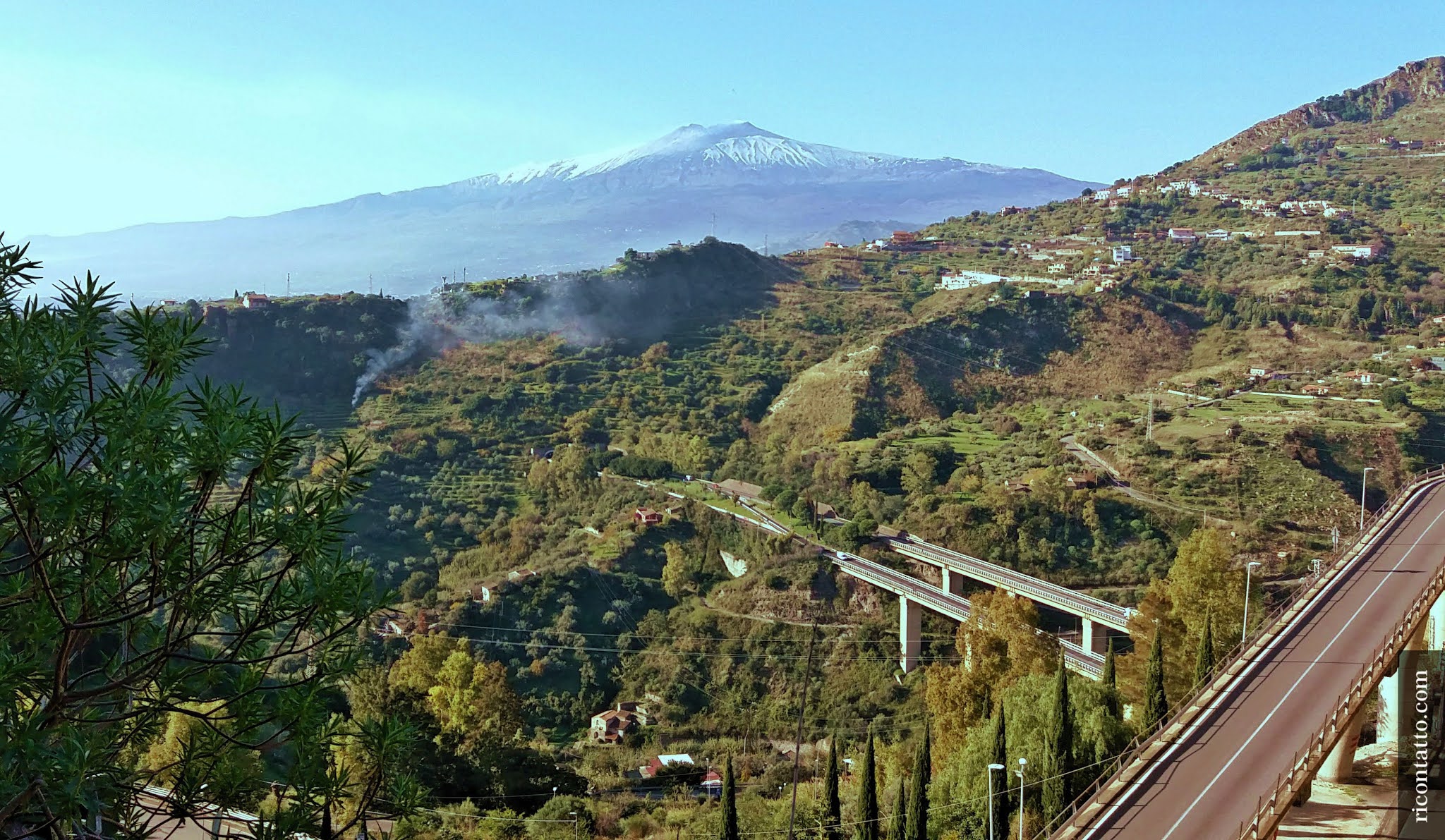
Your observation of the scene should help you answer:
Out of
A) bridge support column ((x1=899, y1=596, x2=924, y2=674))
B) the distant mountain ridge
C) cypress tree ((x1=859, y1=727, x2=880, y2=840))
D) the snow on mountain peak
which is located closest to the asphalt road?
cypress tree ((x1=859, y1=727, x2=880, y2=840))

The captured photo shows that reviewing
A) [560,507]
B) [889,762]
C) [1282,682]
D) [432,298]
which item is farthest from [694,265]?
[1282,682]

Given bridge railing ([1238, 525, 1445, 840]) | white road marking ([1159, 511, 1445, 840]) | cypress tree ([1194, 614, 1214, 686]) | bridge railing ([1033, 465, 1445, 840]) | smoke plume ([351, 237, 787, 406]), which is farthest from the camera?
smoke plume ([351, 237, 787, 406])

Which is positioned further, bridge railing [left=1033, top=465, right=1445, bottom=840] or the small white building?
the small white building

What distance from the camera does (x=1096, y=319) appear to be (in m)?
53.9

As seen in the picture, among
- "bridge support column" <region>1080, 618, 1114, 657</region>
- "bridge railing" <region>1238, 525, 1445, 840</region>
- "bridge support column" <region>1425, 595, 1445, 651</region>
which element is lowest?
"bridge support column" <region>1080, 618, 1114, 657</region>

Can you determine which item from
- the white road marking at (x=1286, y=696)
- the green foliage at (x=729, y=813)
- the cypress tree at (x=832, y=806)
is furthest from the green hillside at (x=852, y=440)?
the green foliage at (x=729, y=813)

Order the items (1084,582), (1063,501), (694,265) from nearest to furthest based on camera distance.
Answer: (1084,582) < (1063,501) < (694,265)

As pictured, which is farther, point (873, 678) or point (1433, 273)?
point (1433, 273)

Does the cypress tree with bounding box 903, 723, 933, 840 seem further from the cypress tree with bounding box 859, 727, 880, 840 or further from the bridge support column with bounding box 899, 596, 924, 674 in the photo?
the bridge support column with bounding box 899, 596, 924, 674

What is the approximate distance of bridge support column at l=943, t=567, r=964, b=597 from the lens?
26.9 m

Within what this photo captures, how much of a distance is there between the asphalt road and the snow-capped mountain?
8335cm

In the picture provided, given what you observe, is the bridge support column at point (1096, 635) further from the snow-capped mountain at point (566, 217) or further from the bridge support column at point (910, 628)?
the snow-capped mountain at point (566, 217)

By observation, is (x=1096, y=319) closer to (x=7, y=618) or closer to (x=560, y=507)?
(x=560, y=507)

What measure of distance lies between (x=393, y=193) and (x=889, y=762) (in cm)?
16836
